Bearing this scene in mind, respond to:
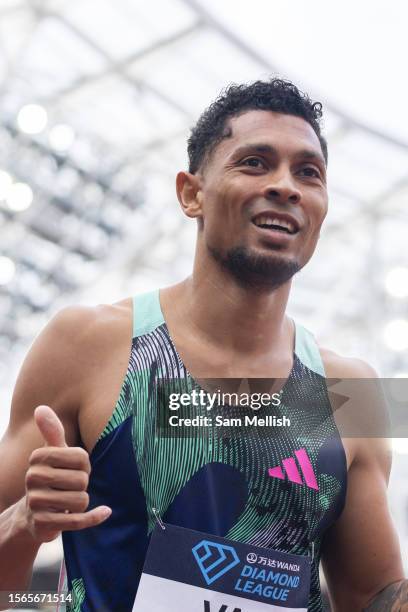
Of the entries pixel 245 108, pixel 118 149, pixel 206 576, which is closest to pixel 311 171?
pixel 245 108

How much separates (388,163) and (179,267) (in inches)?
81.9

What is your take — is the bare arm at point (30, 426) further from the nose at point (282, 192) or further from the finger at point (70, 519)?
the nose at point (282, 192)

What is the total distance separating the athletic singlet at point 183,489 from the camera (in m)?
1.38

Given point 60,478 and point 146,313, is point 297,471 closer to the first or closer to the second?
point 146,313

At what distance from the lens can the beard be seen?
1.50 m

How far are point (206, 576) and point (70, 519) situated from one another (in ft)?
1.34

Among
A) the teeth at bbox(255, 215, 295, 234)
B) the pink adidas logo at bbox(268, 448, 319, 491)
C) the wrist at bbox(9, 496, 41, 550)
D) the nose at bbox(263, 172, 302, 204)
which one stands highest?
the nose at bbox(263, 172, 302, 204)

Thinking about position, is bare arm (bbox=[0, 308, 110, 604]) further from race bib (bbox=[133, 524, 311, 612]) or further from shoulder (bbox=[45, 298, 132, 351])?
race bib (bbox=[133, 524, 311, 612])

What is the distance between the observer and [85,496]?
1.02 metres

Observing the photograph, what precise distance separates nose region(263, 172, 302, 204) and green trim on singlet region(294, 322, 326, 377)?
0.35 meters

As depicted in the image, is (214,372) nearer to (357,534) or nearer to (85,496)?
(357,534)

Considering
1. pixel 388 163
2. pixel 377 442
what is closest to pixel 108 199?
pixel 388 163

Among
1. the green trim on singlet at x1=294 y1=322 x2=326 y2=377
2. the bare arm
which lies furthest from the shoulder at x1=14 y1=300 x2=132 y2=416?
the green trim on singlet at x1=294 y1=322 x2=326 y2=377

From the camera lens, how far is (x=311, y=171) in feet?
5.29
